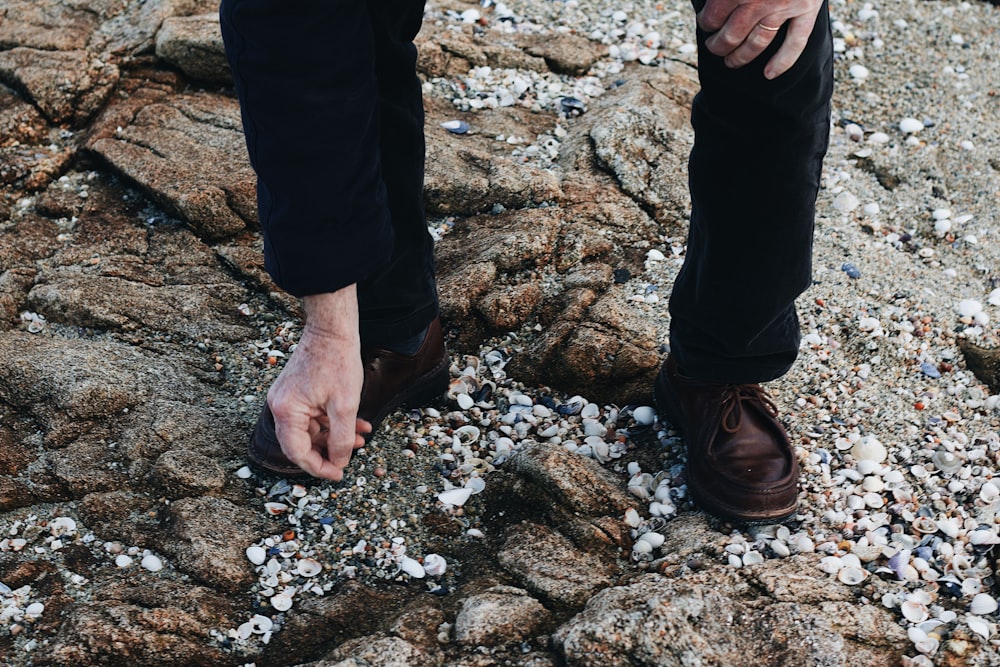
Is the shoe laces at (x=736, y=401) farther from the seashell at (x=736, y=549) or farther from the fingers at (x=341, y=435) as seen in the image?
the fingers at (x=341, y=435)

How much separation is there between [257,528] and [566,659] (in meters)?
1.09

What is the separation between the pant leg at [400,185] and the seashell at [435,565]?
0.77 metres

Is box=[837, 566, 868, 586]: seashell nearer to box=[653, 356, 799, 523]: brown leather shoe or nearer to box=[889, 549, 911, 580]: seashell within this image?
box=[889, 549, 911, 580]: seashell

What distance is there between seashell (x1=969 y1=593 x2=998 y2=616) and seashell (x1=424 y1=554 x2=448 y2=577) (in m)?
1.56

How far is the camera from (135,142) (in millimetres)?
4465

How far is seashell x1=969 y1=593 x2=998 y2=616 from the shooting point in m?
2.71

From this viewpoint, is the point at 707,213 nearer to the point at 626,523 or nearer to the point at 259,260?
the point at 626,523

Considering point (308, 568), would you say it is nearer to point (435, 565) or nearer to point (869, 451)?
point (435, 565)

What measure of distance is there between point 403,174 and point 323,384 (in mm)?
775

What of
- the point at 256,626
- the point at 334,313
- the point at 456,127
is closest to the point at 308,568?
the point at 256,626

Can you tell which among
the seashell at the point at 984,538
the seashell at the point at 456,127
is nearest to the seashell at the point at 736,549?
the seashell at the point at 984,538

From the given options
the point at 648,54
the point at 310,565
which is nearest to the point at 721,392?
the point at 310,565

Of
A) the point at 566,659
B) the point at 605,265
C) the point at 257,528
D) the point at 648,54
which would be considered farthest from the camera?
the point at 648,54

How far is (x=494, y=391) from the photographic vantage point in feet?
11.8
